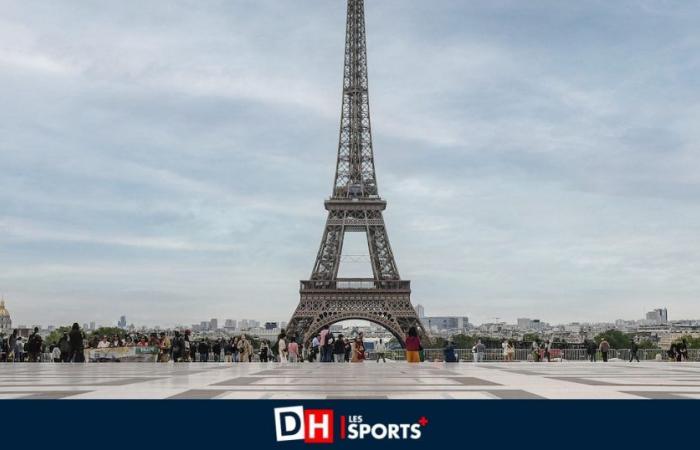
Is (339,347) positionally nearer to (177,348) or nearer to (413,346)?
(413,346)

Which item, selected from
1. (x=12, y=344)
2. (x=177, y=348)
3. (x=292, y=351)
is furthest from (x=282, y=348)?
(x=12, y=344)

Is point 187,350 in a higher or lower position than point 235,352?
higher

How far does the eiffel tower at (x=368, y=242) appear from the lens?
74438mm

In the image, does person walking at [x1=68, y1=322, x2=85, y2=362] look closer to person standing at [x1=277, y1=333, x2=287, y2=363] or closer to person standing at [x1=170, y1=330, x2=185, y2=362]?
person standing at [x1=170, y1=330, x2=185, y2=362]

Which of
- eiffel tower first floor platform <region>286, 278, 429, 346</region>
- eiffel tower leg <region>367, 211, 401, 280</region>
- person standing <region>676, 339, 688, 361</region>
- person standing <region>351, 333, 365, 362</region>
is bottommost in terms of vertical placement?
person standing <region>676, 339, 688, 361</region>

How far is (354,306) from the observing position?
75.5 meters

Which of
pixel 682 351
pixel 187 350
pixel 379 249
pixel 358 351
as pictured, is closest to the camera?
pixel 358 351

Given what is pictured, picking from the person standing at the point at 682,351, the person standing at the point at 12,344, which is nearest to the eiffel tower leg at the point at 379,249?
the person standing at the point at 682,351

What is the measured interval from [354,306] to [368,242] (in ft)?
23.0

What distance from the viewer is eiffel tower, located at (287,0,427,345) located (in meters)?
74.4

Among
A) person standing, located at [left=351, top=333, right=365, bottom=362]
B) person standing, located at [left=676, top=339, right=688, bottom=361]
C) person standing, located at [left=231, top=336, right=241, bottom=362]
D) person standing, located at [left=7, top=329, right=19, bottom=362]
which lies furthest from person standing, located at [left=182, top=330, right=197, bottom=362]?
person standing, located at [left=676, top=339, right=688, bottom=361]
